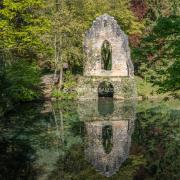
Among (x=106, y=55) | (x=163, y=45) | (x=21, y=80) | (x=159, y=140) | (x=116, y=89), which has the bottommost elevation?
(x=159, y=140)

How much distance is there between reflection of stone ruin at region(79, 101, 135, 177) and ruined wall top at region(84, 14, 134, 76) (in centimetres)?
934

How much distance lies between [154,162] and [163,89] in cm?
627

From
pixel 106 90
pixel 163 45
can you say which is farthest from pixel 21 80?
pixel 163 45

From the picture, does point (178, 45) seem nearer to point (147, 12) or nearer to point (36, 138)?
point (36, 138)

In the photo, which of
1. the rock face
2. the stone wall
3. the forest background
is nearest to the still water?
the forest background

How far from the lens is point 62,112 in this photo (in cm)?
3047

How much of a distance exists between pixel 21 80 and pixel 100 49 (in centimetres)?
1133

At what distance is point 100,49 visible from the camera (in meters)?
42.6

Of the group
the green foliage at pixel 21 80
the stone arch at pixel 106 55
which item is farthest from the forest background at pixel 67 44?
the stone arch at pixel 106 55

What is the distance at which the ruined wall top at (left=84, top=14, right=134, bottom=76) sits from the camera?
42.2 metres

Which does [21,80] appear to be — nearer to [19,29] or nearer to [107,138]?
[19,29]

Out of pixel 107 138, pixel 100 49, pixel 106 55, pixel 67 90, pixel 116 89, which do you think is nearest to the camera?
pixel 107 138

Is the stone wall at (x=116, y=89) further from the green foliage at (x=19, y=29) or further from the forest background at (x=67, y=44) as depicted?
the green foliage at (x=19, y=29)

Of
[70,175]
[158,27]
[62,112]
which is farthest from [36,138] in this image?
[158,27]
